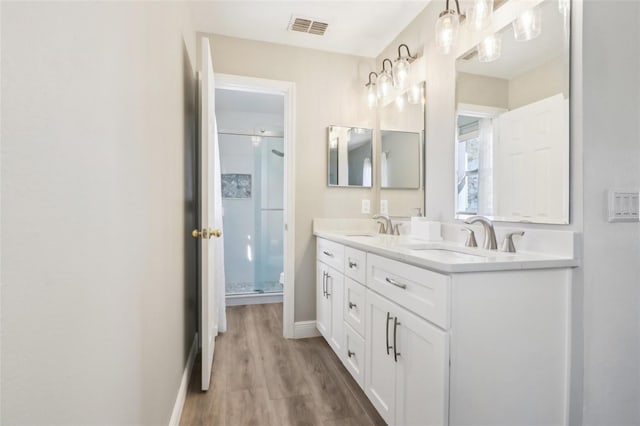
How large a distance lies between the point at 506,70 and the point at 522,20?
20cm

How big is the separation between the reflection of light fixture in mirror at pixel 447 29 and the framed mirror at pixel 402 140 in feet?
1.29

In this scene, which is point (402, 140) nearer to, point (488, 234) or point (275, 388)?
point (488, 234)

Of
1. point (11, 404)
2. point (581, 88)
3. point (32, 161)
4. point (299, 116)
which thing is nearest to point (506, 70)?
point (581, 88)

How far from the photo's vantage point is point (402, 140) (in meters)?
2.43

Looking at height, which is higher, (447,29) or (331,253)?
(447,29)

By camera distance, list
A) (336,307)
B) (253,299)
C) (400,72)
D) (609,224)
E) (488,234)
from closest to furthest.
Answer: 1. (609,224)
2. (488,234)
3. (336,307)
4. (400,72)
5. (253,299)

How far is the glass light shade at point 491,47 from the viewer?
1550 millimetres

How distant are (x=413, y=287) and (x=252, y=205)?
10.4 ft

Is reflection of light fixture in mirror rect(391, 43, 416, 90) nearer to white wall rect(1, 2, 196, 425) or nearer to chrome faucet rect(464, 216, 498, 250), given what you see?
chrome faucet rect(464, 216, 498, 250)

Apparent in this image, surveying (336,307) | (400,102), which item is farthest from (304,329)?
(400,102)

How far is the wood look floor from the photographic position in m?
1.64

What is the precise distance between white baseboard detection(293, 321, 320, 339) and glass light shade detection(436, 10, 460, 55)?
217 centimetres

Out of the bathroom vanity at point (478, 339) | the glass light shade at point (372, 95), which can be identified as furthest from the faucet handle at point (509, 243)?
the glass light shade at point (372, 95)

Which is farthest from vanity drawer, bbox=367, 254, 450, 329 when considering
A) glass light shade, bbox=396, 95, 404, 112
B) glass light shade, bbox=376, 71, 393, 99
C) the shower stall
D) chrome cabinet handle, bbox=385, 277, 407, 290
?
the shower stall
